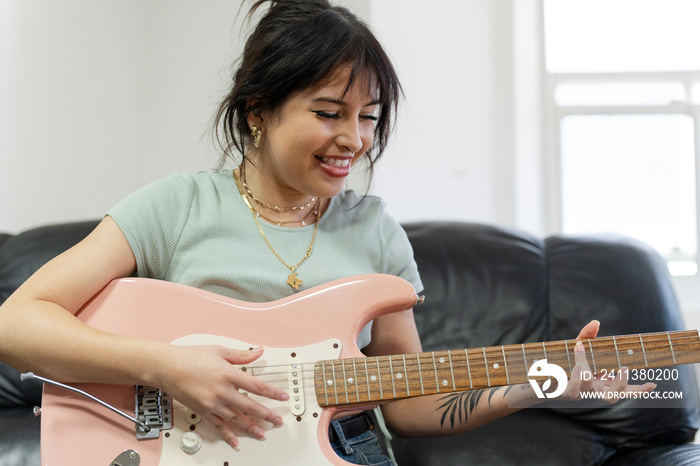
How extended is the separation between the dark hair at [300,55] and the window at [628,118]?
1488 mm

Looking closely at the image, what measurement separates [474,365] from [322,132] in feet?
1.65

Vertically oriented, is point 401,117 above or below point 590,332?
above

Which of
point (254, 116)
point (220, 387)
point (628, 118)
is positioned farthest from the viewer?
point (628, 118)

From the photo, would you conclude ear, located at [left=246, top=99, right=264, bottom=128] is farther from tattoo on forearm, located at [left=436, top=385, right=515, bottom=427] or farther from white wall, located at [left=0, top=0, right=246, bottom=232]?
white wall, located at [left=0, top=0, right=246, bottom=232]

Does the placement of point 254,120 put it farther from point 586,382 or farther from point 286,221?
point 586,382

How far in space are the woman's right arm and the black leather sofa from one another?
616mm

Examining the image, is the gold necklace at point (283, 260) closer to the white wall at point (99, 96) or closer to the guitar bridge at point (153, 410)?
the guitar bridge at point (153, 410)

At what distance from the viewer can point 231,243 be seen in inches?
47.8

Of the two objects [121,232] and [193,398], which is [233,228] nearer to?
[121,232]

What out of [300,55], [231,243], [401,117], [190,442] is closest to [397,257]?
[231,243]

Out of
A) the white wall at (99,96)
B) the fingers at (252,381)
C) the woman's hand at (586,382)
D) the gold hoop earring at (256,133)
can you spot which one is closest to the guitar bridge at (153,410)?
the fingers at (252,381)

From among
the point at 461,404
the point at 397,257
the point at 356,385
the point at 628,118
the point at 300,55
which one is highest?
the point at 300,55

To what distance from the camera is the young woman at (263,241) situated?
96 cm

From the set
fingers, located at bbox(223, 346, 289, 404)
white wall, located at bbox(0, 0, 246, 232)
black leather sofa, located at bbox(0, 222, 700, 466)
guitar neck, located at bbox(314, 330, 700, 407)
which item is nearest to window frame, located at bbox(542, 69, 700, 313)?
black leather sofa, located at bbox(0, 222, 700, 466)
